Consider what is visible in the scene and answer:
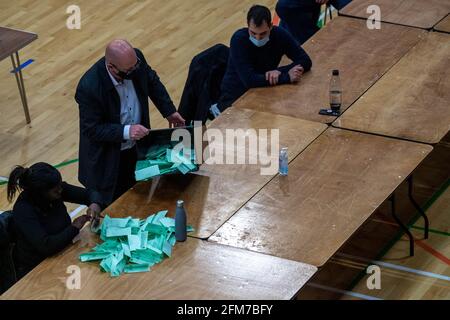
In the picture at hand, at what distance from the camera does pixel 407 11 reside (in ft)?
30.4

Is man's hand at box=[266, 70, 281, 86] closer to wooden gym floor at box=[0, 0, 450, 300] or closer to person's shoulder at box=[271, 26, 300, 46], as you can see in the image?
person's shoulder at box=[271, 26, 300, 46]

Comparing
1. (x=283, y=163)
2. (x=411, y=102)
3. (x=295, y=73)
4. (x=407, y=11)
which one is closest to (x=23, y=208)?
(x=283, y=163)

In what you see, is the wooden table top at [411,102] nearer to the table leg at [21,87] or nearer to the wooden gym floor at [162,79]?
the wooden gym floor at [162,79]

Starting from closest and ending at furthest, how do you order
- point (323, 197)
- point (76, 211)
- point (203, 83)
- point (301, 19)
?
point (323, 197), point (203, 83), point (76, 211), point (301, 19)

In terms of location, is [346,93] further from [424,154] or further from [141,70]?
[141,70]

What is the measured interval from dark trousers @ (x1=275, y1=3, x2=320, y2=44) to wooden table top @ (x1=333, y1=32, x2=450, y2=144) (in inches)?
50.4

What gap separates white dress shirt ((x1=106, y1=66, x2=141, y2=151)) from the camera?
7195mm

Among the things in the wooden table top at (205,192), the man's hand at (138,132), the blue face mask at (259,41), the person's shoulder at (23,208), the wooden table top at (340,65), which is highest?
the blue face mask at (259,41)

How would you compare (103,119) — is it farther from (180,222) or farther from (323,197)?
(323,197)

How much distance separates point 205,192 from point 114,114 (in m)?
0.87

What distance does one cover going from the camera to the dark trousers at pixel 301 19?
31.1ft

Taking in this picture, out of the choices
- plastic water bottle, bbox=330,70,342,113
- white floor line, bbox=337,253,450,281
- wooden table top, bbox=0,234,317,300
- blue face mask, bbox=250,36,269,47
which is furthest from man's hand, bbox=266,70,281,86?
wooden table top, bbox=0,234,317,300

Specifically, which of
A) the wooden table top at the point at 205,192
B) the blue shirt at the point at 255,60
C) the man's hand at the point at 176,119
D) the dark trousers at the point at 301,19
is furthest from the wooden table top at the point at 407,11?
the man's hand at the point at 176,119

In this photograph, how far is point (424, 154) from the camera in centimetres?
711
